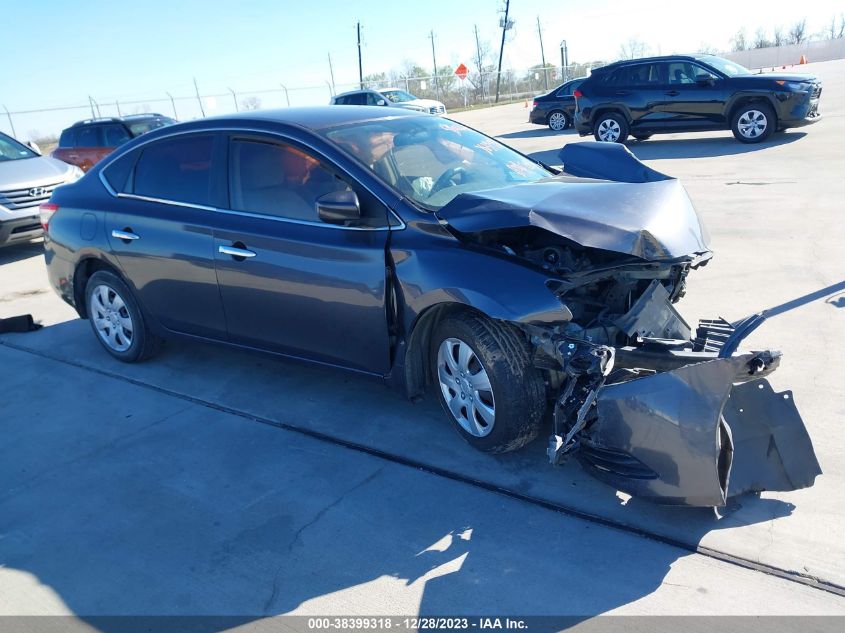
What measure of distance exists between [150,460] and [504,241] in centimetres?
245

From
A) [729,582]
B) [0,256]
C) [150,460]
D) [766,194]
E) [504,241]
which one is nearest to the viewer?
[729,582]

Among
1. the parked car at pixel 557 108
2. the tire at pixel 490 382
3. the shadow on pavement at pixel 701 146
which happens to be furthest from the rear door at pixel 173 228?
the parked car at pixel 557 108

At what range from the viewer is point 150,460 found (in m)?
4.41

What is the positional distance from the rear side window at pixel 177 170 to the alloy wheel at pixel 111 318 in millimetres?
877

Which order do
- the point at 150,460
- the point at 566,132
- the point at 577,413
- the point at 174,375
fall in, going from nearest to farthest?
the point at 577,413 < the point at 150,460 < the point at 174,375 < the point at 566,132

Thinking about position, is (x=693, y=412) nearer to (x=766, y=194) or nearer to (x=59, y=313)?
(x=59, y=313)

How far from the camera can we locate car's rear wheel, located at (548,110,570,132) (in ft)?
67.6

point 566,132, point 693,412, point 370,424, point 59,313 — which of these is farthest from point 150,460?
point 566,132

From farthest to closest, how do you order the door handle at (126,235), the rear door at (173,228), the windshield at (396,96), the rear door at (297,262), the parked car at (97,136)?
the windshield at (396,96) → the parked car at (97,136) → the door handle at (126,235) → the rear door at (173,228) → the rear door at (297,262)

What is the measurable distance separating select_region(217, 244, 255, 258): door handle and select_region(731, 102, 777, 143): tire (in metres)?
12.2

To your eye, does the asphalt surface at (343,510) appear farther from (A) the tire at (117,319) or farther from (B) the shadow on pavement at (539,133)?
(B) the shadow on pavement at (539,133)

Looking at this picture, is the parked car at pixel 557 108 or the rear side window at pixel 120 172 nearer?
the rear side window at pixel 120 172

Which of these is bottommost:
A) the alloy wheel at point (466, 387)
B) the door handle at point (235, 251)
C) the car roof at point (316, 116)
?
the alloy wheel at point (466, 387)

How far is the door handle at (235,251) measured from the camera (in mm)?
4645
